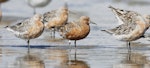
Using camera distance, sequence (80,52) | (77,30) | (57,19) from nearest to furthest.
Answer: (80,52)
(77,30)
(57,19)

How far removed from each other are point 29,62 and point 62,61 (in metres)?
0.72

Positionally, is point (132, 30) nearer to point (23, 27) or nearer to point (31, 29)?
point (31, 29)

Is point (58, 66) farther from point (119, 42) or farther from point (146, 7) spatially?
point (146, 7)

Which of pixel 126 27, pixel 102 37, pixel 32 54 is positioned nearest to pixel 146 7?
pixel 102 37

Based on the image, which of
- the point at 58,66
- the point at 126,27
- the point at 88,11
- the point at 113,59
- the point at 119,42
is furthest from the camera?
the point at 88,11

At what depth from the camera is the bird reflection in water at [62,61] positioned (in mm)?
12906

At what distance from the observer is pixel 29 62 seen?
13398 mm

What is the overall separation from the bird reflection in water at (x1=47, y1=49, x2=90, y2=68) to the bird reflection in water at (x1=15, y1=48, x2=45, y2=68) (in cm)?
26

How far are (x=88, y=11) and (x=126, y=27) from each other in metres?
9.48

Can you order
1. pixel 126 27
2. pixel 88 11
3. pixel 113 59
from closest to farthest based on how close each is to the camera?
1. pixel 113 59
2. pixel 126 27
3. pixel 88 11

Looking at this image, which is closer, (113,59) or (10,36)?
(113,59)

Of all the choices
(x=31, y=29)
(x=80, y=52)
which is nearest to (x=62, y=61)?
(x=80, y=52)

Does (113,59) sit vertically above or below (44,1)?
below

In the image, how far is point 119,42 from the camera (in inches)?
669
